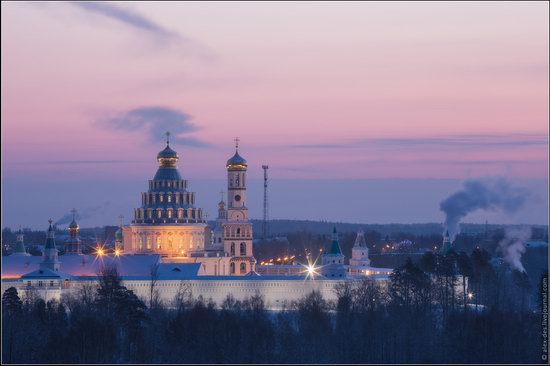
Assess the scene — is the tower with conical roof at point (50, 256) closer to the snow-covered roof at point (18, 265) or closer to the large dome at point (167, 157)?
the snow-covered roof at point (18, 265)

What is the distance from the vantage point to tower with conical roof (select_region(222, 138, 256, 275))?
119 m

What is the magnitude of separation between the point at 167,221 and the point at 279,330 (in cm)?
3531

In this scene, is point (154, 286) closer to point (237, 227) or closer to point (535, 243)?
point (237, 227)

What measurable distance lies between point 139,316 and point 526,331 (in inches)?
575

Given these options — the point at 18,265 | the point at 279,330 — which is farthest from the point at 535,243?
the point at 279,330

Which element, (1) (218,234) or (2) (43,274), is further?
(1) (218,234)

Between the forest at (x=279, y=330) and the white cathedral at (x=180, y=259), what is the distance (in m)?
10.6

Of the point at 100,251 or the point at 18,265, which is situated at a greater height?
the point at 100,251

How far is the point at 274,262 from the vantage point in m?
140

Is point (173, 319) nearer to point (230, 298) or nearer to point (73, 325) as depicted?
point (73, 325)

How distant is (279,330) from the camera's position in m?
85.9

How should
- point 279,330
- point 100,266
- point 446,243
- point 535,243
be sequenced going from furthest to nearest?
point 535,243 → point 446,243 → point 100,266 → point 279,330

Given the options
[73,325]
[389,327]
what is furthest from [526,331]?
[73,325]

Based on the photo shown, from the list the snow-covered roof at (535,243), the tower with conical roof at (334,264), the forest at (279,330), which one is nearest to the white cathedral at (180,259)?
the tower with conical roof at (334,264)
